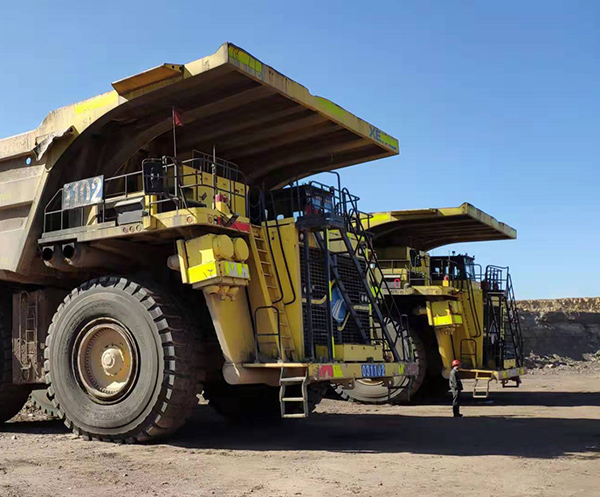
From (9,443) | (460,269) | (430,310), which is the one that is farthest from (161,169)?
(460,269)

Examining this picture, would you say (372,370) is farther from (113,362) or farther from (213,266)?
(113,362)

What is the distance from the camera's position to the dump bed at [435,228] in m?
15.0

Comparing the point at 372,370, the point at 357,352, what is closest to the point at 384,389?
the point at 357,352

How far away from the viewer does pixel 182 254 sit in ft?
26.0

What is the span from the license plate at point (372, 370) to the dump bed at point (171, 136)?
2.92 meters

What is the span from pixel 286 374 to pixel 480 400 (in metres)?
9.10

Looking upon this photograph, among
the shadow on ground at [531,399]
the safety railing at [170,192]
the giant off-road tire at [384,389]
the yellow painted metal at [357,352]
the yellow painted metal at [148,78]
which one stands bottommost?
the shadow on ground at [531,399]

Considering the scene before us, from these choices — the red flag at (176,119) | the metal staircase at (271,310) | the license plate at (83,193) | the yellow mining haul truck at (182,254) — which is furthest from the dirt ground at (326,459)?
the red flag at (176,119)

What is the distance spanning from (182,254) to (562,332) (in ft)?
93.7

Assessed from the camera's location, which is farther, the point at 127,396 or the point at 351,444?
the point at 351,444

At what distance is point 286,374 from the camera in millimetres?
7984

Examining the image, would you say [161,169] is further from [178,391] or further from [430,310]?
[430,310]

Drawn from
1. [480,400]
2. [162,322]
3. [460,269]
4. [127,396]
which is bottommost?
[480,400]

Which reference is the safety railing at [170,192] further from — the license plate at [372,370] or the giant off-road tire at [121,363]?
the license plate at [372,370]
